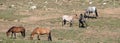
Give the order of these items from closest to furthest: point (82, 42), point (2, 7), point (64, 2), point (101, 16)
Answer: point (82, 42) → point (101, 16) → point (2, 7) → point (64, 2)

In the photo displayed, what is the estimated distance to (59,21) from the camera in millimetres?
35281

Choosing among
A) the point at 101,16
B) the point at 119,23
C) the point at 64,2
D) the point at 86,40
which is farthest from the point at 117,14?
the point at 86,40

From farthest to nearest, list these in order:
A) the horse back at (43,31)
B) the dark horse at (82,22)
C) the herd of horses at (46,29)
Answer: the dark horse at (82,22), the herd of horses at (46,29), the horse back at (43,31)

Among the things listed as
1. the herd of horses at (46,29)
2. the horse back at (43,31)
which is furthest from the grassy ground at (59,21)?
the horse back at (43,31)

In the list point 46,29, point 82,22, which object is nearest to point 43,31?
point 46,29

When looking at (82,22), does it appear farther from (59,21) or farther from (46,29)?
(46,29)

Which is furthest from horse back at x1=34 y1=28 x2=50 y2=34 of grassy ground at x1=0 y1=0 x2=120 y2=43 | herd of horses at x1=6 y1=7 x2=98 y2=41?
grassy ground at x1=0 y1=0 x2=120 y2=43

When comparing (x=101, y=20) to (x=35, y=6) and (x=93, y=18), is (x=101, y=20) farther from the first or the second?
(x=35, y=6)

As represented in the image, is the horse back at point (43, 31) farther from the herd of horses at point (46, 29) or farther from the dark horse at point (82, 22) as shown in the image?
the dark horse at point (82, 22)

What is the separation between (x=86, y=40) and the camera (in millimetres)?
26312

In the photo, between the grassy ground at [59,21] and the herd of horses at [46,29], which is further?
the grassy ground at [59,21]

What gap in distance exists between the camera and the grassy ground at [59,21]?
88.6 feet

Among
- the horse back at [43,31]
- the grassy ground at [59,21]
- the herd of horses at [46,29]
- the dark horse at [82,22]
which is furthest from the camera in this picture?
the dark horse at [82,22]

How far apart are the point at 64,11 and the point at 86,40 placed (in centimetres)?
1541
